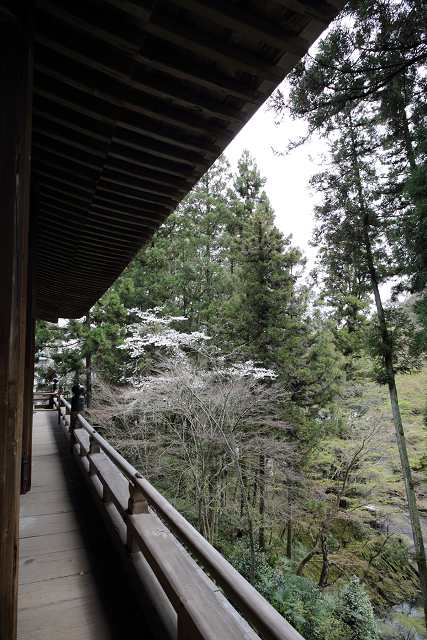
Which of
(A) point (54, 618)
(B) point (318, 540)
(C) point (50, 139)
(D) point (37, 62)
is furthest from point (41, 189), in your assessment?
(B) point (318, 540)

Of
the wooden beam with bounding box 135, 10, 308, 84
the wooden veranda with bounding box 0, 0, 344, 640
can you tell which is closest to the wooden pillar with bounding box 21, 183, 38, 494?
the wooden veranda with bounding box 0, 0, 344, 640

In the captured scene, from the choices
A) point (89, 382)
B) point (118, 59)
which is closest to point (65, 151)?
point (118, 59)

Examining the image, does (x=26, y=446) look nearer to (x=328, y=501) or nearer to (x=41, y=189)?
(x=41, y=189)

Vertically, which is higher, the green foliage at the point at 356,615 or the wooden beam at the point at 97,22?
the wooden beam at the point at 97,22

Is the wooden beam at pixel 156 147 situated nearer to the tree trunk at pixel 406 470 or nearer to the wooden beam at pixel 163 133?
the wooden beam at pixel 163 133

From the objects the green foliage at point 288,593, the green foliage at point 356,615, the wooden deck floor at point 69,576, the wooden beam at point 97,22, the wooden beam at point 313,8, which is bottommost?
the green foliage at point 356,615

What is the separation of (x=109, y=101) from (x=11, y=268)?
769 mm

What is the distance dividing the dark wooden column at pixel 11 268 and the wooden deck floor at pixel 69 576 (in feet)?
3.12

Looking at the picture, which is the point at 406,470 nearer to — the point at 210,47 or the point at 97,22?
the point at 210,47

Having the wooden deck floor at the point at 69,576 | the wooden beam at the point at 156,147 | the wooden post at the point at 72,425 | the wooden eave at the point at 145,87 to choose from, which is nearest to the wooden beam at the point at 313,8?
the wooden eave at the point at 145,87

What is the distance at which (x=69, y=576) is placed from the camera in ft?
6.70

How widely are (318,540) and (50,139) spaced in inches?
377

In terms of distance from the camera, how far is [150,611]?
1632 mm

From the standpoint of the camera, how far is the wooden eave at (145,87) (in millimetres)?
956
